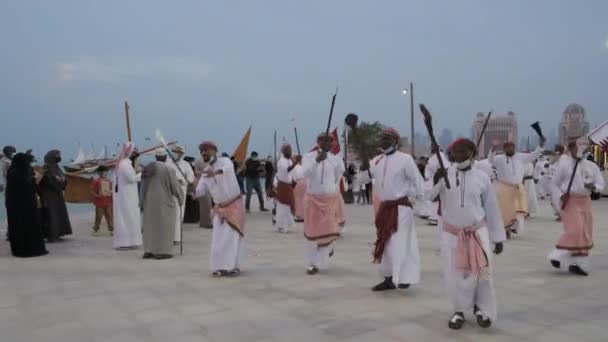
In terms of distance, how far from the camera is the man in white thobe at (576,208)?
6316 millimetres

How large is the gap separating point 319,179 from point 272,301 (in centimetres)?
210

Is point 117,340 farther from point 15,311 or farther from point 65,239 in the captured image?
point 65,239

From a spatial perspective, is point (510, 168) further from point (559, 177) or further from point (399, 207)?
point (399, 207)

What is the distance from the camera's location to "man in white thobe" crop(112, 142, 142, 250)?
9.11 meters

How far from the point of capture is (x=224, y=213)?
678cm

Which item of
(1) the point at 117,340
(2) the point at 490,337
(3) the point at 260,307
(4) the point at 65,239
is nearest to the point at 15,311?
(1) the point at 117,340

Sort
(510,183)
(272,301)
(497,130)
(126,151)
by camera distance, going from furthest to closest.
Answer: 1. (497,130)
2. (510,183)
3. (126,151)
4. (272,301)

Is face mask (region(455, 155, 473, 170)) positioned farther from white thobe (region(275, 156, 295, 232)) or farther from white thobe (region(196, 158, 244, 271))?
white thobe (region(275, 156, 295, 232))

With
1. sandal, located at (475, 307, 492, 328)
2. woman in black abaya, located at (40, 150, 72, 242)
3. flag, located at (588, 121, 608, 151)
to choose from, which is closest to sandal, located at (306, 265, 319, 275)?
sandal, located at (475, 307, 492, 328)

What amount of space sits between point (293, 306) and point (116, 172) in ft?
17.1

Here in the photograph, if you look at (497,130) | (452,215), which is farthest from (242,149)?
(497,130)

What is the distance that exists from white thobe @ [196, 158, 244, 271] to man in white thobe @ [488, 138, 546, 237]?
16.0 ft

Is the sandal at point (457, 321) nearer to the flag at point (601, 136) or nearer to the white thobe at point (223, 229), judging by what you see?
the white thobe at point (223, 229)

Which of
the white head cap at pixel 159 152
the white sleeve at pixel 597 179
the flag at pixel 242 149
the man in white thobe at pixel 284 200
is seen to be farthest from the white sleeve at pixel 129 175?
the white sleeve at pixel 597 179
